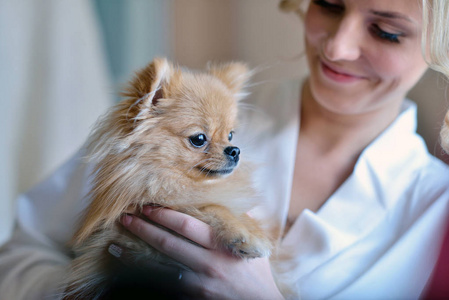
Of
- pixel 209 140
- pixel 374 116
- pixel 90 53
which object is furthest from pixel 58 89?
pixel 374 116

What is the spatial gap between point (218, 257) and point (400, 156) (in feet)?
2.06

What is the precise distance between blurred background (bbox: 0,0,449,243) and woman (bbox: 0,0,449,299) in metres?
0.09

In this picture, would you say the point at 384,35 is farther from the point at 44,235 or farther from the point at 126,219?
the point at 44,235

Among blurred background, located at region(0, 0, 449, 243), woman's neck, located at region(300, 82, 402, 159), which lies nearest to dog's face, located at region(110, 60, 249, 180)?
blurred background, located at region(0, 0, 449, 243)

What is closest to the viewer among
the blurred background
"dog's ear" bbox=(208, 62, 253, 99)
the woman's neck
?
"dog's ear" bbox=(208, 62, 253, 99)

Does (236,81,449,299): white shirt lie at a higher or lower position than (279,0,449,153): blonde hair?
lower

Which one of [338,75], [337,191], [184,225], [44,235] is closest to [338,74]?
[338,75]

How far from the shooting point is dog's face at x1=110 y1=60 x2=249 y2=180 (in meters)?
0.65

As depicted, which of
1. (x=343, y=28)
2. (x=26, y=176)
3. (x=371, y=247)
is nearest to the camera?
(x=343, y=28)

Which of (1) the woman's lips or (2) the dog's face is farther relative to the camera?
(1) the woman's lips

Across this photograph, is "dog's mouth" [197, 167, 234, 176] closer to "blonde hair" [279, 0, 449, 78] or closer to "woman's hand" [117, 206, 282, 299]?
"woman's hand" [117, 206, 282, 299]

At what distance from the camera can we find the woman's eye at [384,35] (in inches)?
32.2

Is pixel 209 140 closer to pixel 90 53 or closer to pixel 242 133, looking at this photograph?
pixel 242 133

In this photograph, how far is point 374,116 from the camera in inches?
41.8
